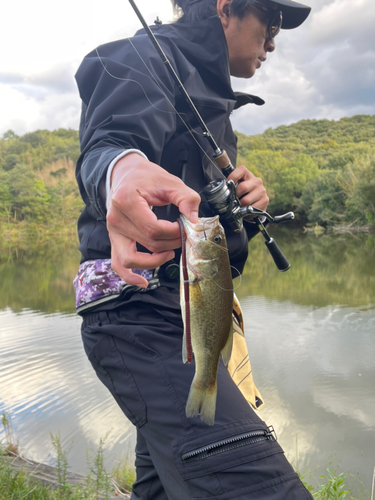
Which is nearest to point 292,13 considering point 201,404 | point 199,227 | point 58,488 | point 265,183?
point 199,227

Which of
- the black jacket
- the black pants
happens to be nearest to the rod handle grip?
the black jacket

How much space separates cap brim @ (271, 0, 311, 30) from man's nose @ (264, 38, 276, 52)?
0.14 metres

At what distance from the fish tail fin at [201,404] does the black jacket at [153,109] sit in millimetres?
611

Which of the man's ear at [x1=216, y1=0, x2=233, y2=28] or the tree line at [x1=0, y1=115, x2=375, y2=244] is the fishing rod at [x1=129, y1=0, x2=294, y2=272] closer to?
the man's ear at [x1=216, y1=0, x2=233, y2=28]

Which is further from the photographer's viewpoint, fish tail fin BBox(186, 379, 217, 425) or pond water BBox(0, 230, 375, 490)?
pond water BBox(0, 230, 375, 490)

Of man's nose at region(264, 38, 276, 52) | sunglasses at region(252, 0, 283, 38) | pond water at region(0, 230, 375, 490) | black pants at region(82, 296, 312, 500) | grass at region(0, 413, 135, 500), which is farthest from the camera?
pond water at region(0, 230, 375, 490)

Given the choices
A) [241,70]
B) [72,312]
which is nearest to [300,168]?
[72,312]

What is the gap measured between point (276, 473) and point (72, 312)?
11.5m

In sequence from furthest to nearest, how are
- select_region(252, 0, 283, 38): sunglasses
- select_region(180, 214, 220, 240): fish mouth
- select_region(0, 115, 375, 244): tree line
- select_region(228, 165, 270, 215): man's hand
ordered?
select_region(0, 115, 375, 244): tree line → select_region(252, 0, 283, 38): sunglasses → select_region(228, 165, 270, 215): man's hand → select_region(180, 214, 220, 240): fish mouth

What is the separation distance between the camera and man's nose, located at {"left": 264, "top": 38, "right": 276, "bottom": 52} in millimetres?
2158

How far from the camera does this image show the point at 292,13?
7.13 ft

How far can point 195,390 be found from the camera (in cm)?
122

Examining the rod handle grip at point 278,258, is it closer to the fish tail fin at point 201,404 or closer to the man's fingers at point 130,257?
the fish tail fin at point 201,404

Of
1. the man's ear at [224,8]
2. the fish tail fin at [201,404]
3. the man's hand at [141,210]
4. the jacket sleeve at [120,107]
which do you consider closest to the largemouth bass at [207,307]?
the fish tail fin at [201,404]
